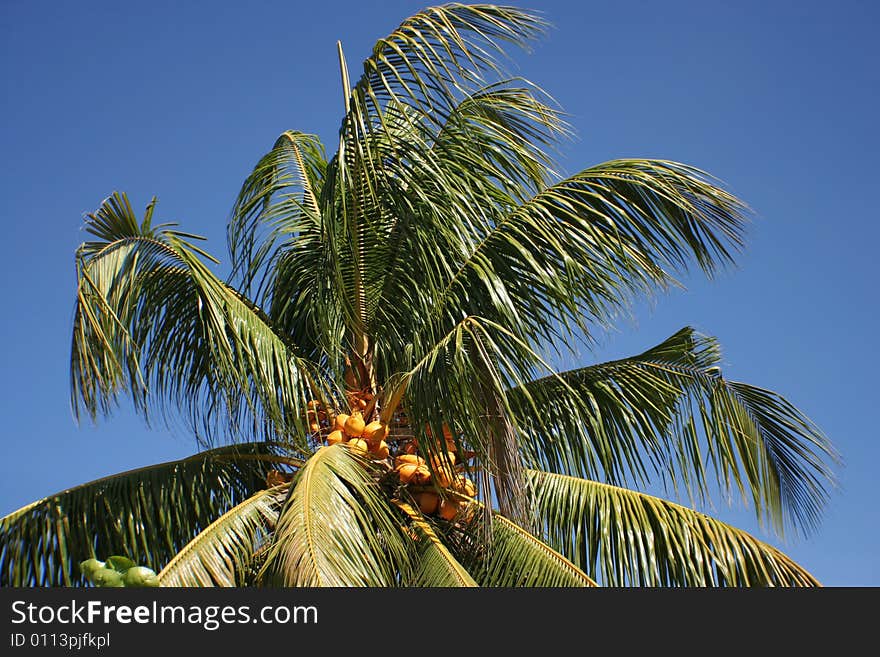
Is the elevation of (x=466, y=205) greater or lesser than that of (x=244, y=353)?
greater

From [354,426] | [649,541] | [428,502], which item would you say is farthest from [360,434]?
[649,541]

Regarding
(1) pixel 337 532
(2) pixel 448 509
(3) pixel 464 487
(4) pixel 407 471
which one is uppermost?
(4) pixel 407 471

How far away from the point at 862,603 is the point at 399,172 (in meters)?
3.79

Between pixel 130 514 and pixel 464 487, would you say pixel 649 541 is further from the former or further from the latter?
pixel 130 514

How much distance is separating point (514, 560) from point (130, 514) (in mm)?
2460

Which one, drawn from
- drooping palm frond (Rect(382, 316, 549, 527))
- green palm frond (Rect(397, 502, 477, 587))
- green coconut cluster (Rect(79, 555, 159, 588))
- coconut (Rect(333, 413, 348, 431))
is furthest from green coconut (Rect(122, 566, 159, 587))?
coconut (Rect(333, 413, 348, 431))

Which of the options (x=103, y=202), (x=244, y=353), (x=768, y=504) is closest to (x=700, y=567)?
(x=768, y=504)

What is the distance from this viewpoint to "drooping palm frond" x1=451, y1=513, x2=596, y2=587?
5.20m

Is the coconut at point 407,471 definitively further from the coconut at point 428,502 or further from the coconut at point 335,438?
the coconut at point 335,438

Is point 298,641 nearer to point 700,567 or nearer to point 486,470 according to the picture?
point 486,470

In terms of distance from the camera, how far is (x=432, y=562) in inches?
213

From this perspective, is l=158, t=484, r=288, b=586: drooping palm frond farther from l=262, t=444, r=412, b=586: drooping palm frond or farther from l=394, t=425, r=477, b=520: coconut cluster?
l=394, t=425, r=477, b=520: coconut cluster

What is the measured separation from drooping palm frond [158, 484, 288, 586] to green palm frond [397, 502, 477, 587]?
2.54ft

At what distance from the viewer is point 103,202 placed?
20.6 feet
